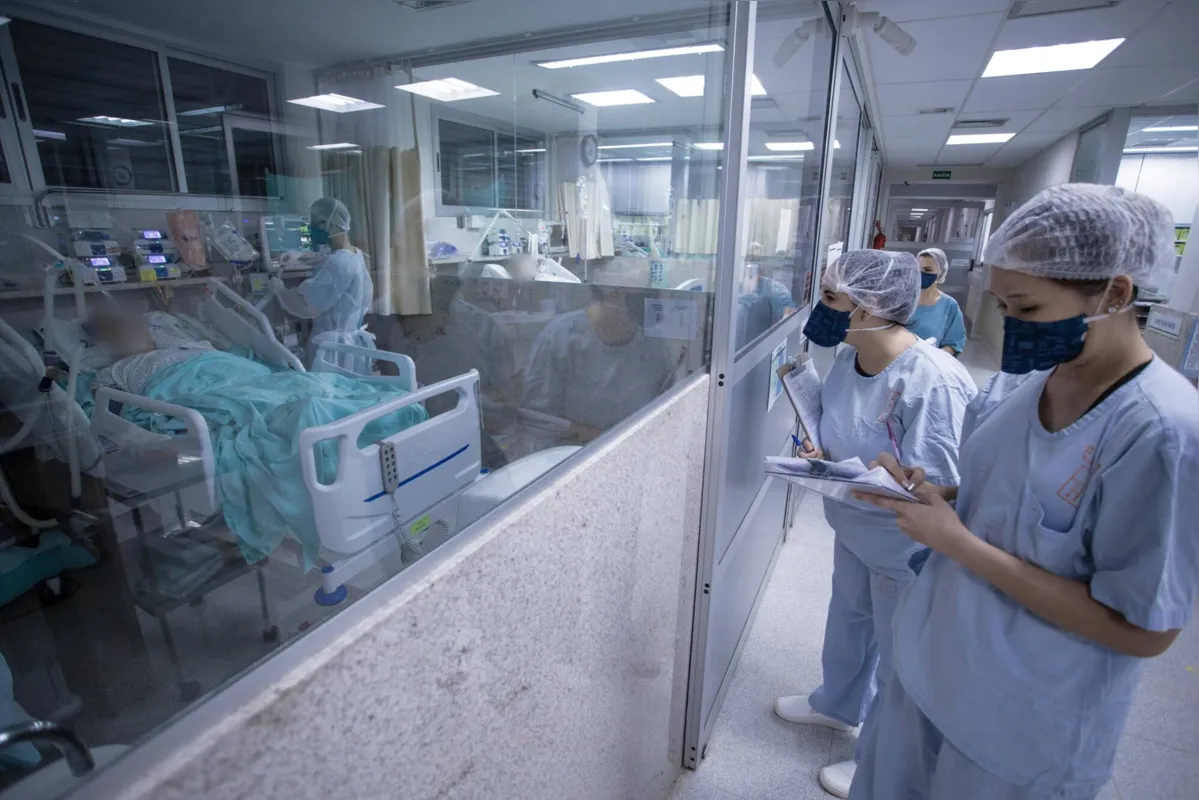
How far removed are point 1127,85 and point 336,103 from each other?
5.12m

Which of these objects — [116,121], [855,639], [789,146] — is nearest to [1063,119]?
[789,146]

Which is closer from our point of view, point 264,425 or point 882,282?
point 882,282

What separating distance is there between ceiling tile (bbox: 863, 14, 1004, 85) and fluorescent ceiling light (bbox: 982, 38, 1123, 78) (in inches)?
4.2

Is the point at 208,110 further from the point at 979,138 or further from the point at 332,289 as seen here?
the point at 979,138

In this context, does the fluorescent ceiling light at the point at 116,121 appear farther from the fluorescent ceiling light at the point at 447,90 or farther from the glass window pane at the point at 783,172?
the glass window pane at the point at 783,172

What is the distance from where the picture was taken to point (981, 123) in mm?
5246

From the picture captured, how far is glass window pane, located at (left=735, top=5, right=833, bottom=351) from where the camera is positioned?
1.52 m

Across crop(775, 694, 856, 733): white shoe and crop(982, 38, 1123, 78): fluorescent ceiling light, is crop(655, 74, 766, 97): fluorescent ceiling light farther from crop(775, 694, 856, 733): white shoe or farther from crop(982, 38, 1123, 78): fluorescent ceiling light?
crop(982, 38, 1123, 78): fluorescent ceiling light

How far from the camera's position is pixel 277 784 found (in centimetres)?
45

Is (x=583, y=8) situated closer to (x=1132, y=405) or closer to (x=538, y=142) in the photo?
(x=538, y=142)

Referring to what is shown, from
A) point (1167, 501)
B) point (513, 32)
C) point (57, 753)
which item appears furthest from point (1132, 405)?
point (513, 32)

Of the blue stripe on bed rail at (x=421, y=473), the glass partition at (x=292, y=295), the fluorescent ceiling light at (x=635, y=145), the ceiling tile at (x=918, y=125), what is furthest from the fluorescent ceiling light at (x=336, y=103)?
the ceiling tile at (x=918, y=125)

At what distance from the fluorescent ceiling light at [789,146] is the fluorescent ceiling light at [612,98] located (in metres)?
0.95

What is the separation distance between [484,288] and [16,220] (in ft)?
5.82
